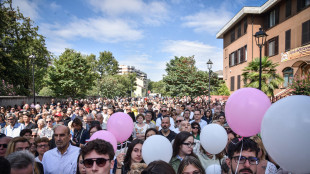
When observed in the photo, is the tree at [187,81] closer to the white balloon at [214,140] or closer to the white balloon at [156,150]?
the white balloon at [214,140]

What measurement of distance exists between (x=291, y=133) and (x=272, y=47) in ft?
77.4

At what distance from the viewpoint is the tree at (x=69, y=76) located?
2886cm

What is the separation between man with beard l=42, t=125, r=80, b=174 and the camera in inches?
126

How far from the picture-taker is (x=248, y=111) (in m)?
3.03

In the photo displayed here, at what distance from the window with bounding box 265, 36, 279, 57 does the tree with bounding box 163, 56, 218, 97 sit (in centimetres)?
822

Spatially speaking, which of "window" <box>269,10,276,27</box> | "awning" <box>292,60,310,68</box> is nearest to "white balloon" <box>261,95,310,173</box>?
"awning" <box>292,60,310,68</box>

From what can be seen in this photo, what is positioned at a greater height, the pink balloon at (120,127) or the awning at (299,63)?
the awning at (299,63)

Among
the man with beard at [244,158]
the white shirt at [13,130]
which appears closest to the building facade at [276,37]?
the man with beard at [244,158]

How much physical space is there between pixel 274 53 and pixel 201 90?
30.8 feet

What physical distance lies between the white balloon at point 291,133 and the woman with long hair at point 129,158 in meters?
1.94

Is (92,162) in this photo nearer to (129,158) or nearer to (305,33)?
(129,158)

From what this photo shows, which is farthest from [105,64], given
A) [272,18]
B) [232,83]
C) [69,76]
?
[272,18]

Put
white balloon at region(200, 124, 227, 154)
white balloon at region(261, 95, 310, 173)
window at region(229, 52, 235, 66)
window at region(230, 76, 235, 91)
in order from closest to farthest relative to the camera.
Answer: white balloon at region(261, 95, 310, 173), white balloon at region(200, 124, 227, 154), window at region(230, 76, 235, 91), window at region(229, 52, 235, 66)

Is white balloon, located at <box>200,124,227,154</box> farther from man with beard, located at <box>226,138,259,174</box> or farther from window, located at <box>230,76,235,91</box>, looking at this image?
window, located at <box>230,76,235,91</box>
